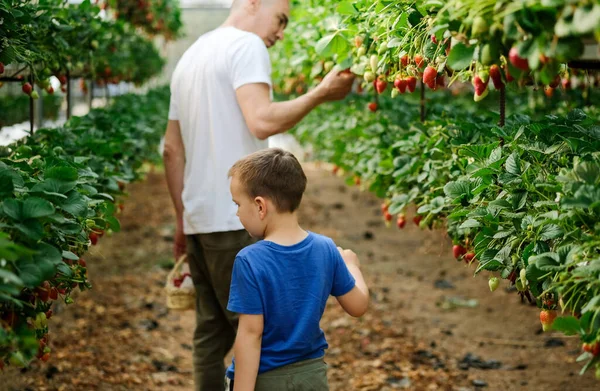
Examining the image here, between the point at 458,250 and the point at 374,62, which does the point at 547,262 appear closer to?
the point at 458,250

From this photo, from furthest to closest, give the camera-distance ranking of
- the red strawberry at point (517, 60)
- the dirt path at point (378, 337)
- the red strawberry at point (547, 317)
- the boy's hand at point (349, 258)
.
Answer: the dirt path at point (378, 337) → the boy's hand at point (349, 258) → the red strawberry at point (547, 317) → the red strawberry at point (517, 60)

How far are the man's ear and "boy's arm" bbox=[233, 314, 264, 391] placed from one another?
311mm

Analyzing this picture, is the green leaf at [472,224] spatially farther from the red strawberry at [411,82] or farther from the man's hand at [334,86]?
the man's hand at [334,86]

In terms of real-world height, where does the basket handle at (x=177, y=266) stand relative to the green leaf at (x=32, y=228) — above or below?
below

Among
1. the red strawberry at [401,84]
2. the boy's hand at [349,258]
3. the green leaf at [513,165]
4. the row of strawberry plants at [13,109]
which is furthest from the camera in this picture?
the row of strawberry plants at [13,109]

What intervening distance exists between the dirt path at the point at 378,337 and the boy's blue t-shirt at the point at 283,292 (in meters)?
1.09

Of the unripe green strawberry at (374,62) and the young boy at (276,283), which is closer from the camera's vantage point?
the young boy at (276,283)

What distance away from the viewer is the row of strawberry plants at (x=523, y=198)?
1.72 metres

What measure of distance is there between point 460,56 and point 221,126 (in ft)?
4.92

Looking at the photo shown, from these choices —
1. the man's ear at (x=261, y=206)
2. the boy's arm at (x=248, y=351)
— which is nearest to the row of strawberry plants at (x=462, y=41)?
Result: the man's ear at (x=261, y=206)

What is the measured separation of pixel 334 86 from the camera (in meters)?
3.08

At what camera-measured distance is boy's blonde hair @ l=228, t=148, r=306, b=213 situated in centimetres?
223

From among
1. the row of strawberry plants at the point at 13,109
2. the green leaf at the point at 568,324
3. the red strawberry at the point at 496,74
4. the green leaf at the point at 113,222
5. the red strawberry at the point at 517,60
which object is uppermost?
the red strawberry at the point at 517,60

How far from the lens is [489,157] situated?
96.4 inches
